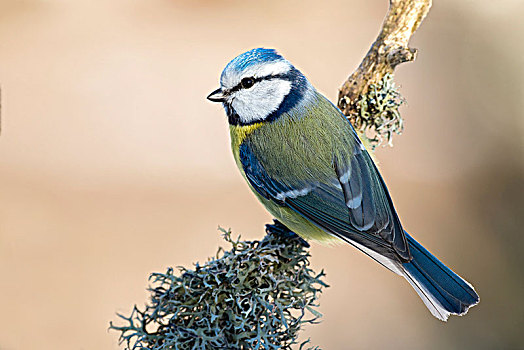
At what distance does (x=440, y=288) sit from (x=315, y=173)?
373 mm

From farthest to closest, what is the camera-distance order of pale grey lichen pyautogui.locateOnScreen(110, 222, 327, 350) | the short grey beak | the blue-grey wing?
the short grey beak, the blue-grey wing, pale grey lichen pyautogui.locateOnScreen(110, 222, 327, 350)

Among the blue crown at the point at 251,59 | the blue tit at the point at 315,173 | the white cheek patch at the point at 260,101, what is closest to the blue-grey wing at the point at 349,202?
the blue tit at the point at 315,173

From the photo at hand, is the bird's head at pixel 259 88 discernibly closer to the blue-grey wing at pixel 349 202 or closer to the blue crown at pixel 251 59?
the blue crown at pixel 251 59

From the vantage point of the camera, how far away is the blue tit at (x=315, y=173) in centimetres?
125

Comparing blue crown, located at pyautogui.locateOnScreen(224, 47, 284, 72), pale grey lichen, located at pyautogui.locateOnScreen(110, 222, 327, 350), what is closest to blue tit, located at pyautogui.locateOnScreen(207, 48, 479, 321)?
blue crown, located at pyautogui.locateOnScreen(224, 47, 284, 72)

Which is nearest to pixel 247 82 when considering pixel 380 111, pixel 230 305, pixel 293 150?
pixel 293 150

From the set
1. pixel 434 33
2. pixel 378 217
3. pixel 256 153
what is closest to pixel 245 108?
pixel 256 153

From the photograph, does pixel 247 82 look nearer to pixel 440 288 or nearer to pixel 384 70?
pixel 384 70

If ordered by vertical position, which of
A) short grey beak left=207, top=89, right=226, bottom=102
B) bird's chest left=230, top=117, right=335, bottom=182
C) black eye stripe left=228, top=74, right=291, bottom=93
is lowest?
bird's chest left=230, top=117, right=335, bottom=182

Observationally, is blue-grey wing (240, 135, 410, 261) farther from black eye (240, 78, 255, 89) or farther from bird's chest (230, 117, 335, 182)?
black eye (240, 78, 255, 89)

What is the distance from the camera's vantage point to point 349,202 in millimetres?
1253

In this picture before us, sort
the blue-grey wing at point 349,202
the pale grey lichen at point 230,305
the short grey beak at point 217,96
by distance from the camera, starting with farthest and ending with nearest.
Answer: the short grey beak at point 217,96
the blue-grey wing at point 349,202
the pale grey lichen at point 230,305

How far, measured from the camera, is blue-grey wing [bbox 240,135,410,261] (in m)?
1.24

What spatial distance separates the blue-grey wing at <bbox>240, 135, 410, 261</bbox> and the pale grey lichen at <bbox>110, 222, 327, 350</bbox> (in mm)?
165
